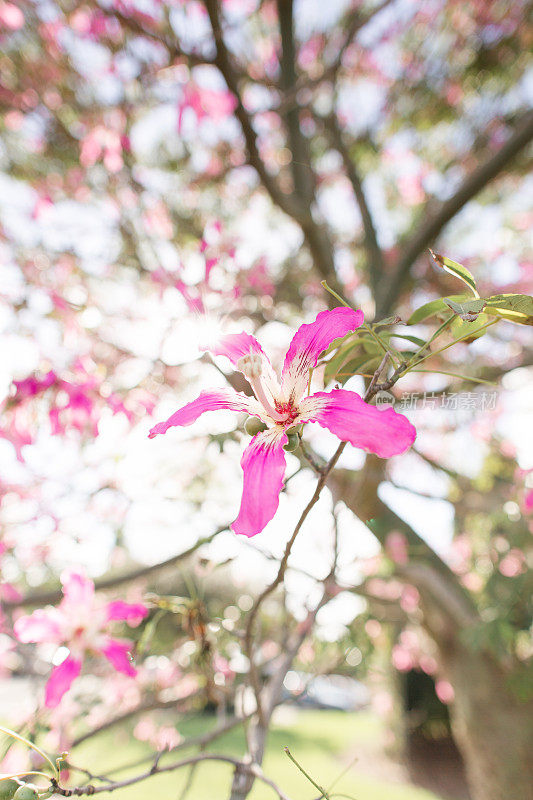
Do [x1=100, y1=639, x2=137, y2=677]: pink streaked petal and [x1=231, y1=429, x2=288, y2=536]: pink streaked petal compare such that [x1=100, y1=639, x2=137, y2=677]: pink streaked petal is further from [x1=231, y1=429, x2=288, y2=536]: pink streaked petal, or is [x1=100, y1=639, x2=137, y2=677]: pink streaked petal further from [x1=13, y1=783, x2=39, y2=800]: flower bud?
[x1=231, y1=429, x2=288, y2=536]: pink streaked petal

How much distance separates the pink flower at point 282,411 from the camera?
0.45m

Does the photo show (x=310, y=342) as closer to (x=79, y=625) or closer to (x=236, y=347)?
(x=236, y=347)

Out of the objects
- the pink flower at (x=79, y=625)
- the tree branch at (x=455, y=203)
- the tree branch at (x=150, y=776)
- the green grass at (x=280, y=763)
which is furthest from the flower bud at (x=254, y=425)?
the tree branch at (x=455, y=203)

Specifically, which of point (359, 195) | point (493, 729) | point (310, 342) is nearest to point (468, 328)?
point (310, 342)

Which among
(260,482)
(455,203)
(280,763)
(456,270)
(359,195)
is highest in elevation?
(359,195)

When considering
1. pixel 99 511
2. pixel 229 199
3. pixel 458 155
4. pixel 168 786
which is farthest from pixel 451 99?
pixel 168 786

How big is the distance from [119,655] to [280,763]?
4176mm

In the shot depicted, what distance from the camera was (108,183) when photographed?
3.00 metres

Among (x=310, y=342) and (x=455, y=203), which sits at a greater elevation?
(x=455, y=203)

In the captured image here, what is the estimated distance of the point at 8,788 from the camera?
0.51m

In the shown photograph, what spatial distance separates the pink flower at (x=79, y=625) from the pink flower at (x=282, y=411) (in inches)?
22.4

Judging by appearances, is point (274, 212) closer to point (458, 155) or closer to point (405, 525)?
point (458, 155)

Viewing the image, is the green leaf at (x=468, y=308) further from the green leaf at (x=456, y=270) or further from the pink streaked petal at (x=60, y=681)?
the pink streaked petal at (x=60, y=681)

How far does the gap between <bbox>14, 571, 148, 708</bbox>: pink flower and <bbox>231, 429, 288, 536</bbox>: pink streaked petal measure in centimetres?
57
